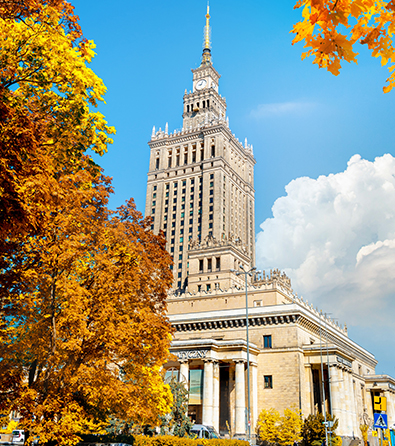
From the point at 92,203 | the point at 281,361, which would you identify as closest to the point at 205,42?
the point at 281,361

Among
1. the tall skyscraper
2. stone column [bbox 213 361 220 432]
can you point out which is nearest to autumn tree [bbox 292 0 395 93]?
stone column [bbox 213 361 220 432]

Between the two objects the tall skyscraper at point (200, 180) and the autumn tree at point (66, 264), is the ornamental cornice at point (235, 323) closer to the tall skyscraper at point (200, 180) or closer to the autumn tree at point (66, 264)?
the tall skyscraper at point (200, 180)

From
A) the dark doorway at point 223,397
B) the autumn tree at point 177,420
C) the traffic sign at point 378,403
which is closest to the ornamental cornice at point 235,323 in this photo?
the dark doorway at point 223,397

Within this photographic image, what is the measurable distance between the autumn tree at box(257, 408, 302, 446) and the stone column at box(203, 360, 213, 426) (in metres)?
6.51

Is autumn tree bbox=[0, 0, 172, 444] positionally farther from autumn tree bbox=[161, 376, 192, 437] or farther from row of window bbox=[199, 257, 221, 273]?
row of window bbox=[199, 257, 221, 273]

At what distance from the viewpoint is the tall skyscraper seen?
369 ft

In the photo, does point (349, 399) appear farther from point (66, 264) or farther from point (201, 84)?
point (201, 84)

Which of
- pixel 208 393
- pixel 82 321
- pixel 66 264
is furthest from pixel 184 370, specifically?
pixel 66 264

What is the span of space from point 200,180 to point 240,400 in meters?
72.8

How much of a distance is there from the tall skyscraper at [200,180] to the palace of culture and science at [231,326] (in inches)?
12.7

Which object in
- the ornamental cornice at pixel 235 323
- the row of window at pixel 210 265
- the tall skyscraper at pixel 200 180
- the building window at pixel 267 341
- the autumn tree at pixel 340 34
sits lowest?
the autumn tree at pixel 340 34

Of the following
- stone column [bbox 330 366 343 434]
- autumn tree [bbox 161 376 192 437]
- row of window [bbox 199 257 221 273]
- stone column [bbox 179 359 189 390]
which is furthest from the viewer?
row of window [bbox 199 257 221 273]

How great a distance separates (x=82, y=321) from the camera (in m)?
18.1

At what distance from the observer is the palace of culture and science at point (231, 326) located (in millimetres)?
55594
